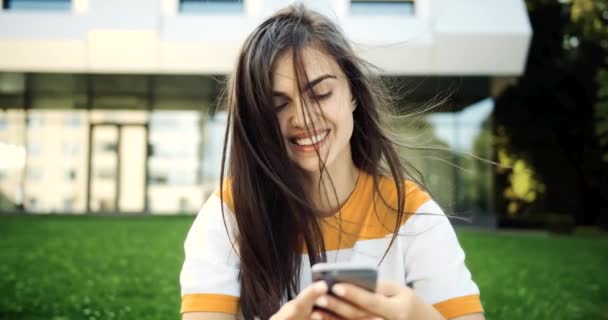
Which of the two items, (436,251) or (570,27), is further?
(570,27)

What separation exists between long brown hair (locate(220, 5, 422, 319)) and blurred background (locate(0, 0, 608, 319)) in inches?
311

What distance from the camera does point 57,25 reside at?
566 inches

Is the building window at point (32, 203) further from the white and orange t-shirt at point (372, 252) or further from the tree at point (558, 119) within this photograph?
the white and orange t-shirt at point (372, 252)

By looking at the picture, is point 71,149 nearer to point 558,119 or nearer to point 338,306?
point 558,119

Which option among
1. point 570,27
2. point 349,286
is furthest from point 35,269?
point 570,27

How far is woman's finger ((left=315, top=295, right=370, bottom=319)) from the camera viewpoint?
4.86 ft

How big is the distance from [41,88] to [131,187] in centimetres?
372

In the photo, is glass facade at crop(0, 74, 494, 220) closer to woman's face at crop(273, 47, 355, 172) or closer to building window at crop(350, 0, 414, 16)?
building window at crop(350, 0, 414, 16)

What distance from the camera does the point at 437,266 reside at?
81.9 inches

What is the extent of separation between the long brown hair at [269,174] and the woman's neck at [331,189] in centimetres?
5

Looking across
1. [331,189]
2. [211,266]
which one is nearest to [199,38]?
[331,189]

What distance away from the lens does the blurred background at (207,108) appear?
13812 mm

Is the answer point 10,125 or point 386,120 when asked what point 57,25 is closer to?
point 10,125

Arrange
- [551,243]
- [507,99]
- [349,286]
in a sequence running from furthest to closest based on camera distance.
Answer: [507,99] → [551,243] → [349,286]
